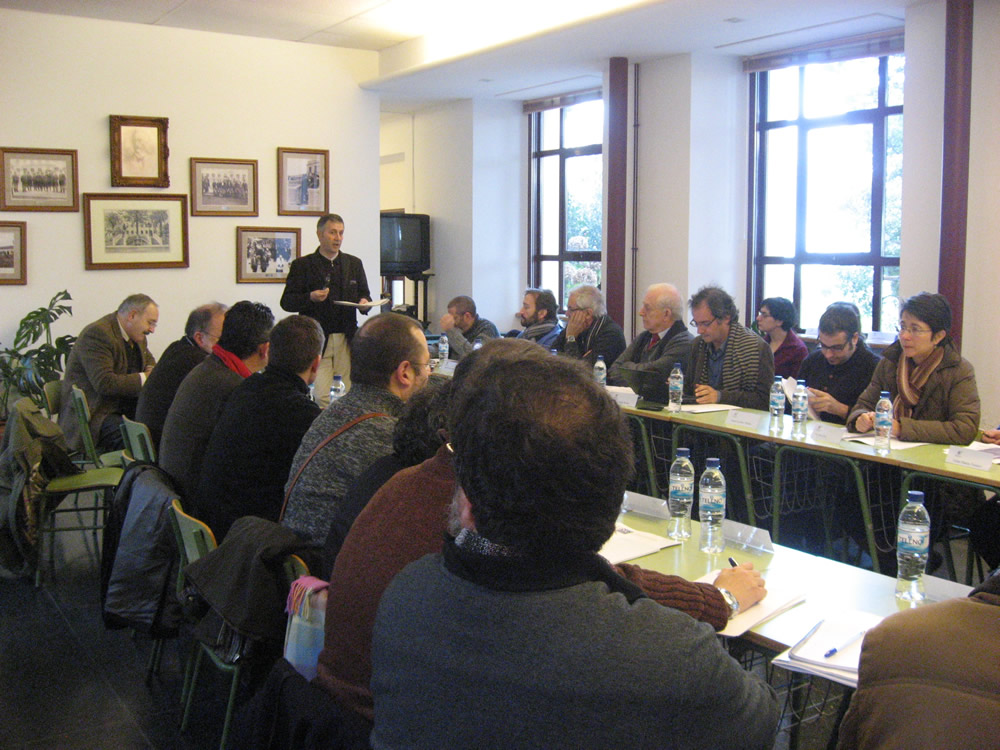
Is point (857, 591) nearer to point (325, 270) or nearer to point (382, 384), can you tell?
point (382, 384)

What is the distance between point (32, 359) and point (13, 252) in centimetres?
93

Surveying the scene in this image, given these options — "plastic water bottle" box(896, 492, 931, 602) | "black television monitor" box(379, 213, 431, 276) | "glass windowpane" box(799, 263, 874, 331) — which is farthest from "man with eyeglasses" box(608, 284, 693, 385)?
"black television monitor" box(379, 213, 431, 276)

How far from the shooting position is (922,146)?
5.89 metres

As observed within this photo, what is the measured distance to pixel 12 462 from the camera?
4246 millimetres

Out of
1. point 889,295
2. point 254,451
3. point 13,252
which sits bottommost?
point 254,451

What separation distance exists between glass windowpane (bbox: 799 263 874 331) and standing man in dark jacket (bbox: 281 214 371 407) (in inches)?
136

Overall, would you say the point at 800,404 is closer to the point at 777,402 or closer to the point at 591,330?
the point at 777,402

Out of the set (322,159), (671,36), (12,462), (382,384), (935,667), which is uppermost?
(671,36)

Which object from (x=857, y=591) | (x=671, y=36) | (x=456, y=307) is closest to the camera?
(x=857, y=591)

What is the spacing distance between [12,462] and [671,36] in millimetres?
5115

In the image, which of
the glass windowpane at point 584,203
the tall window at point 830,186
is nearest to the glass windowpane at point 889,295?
the tall window at point 830,186

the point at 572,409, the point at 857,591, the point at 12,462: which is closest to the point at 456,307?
the point at 12,462

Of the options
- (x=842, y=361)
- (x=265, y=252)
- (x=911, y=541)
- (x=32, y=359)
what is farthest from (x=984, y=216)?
(x=32, y=359)

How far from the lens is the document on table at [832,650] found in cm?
174
